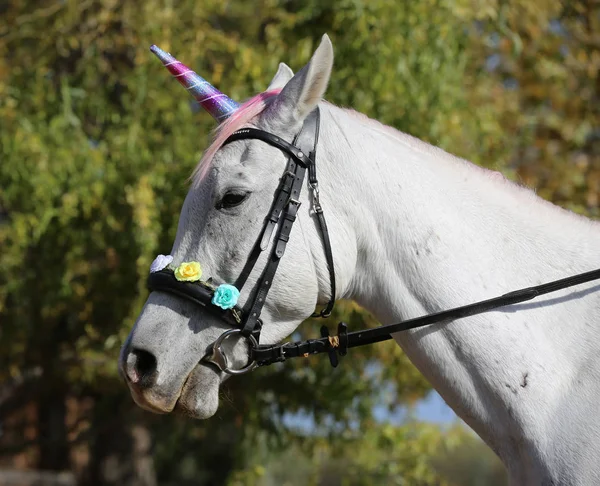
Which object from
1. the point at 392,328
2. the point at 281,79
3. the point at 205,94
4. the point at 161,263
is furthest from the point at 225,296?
the point at 281,79

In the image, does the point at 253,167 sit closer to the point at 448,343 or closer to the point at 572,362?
the point at 448,343

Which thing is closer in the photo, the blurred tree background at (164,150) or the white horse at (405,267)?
the white horse at (405,267)

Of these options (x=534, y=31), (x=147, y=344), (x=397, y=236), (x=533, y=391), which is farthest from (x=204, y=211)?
(x=534, y=31)

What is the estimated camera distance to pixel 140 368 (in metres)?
2.42

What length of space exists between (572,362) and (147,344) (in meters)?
1.36

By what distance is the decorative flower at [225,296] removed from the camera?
2393mm

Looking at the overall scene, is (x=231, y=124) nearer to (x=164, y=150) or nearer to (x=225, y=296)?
(x=225, y=296)

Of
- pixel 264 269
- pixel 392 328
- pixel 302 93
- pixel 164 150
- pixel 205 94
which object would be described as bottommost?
pixel 164 150

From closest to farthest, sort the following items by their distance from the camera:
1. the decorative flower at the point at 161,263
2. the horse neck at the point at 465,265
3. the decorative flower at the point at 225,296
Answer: the horse neck at the point at 465,265, the decorative flower at the point at 225,296, the decorative flower at the point at 161,263

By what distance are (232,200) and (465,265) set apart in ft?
2.66

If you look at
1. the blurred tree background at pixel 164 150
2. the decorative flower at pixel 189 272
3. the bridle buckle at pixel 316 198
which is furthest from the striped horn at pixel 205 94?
the blurred tree background at pixel 164 150

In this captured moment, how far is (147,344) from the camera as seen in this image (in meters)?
2.38

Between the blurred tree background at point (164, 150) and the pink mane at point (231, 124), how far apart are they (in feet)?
7.58

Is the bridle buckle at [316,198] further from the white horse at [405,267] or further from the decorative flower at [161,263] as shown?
the decorative flower at [161,263]
